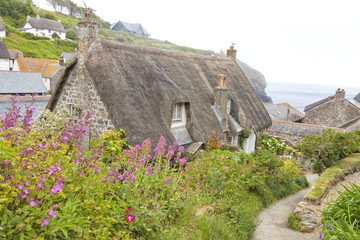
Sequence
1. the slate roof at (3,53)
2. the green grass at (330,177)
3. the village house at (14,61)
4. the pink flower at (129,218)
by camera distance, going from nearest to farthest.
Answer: the pink flower at (129,218) < the green grass at (330,177) < the slate roof at (3,53) < the village house at (14,61)

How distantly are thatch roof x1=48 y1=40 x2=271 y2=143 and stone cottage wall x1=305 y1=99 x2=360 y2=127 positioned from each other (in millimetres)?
19077

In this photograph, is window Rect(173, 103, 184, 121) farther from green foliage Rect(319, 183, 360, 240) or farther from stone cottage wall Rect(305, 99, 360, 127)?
stone cottage wall Rect(305, 99, 360, 127)

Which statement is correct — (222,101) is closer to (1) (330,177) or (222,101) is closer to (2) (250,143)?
(2) (250,143)

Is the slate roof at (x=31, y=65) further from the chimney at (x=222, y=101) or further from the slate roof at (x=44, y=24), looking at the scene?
the chimney at (x=222, y=101)

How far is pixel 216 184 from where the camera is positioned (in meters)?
7.48

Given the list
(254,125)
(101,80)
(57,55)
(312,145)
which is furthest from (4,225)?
(57,55)

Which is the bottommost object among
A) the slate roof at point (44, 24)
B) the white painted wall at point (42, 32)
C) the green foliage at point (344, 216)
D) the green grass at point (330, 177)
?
the green grass at point (330, 177)

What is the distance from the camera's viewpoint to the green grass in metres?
9.12

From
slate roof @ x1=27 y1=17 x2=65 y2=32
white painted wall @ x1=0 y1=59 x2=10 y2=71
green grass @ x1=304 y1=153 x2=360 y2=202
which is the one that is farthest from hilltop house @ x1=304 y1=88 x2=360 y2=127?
slate roof @ x1=27 y1=17 x2=65 y2=32

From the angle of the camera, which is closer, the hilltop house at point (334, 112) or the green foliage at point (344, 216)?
the green foliage at point (344, 216)

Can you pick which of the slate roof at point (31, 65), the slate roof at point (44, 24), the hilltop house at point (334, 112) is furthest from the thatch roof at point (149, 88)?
the slate roof at point (44, 24)

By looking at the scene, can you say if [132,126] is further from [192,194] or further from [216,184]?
[192,194]

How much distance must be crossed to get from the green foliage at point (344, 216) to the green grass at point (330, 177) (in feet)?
11.7

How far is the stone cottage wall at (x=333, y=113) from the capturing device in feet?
104
